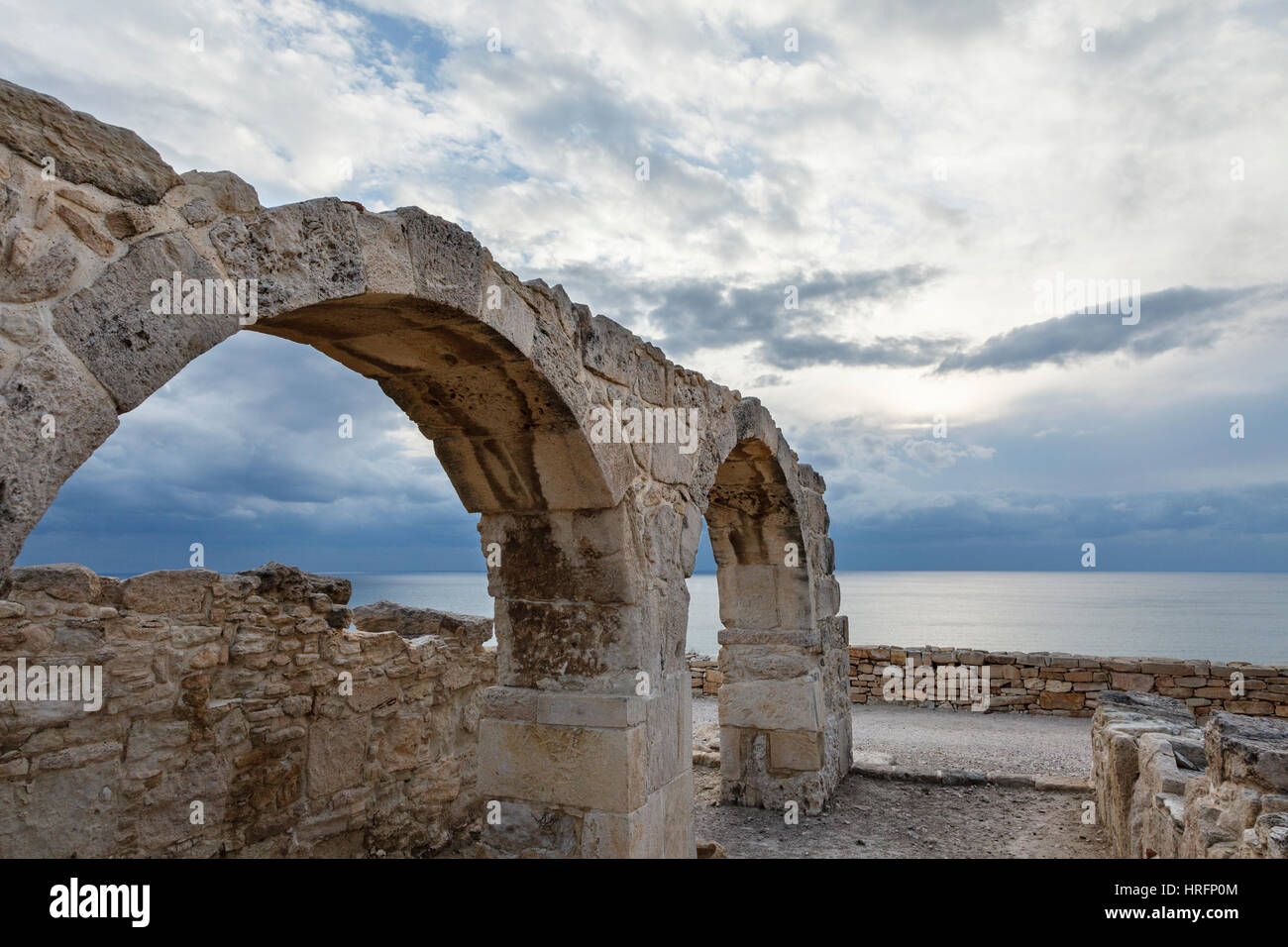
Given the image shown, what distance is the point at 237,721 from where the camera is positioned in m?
4.59

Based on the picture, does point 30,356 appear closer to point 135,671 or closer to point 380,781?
point 135,671

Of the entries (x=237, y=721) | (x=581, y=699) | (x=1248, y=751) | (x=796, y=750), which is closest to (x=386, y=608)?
(x=237, y=721)

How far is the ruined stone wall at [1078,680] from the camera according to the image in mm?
9641

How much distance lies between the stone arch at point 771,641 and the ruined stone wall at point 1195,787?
2.00m

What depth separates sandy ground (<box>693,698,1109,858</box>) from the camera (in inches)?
211

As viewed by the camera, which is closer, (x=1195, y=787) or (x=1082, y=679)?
(x=1195, y=787)

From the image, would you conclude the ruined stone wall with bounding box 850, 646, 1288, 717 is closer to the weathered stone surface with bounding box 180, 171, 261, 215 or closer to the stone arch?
the stone arch

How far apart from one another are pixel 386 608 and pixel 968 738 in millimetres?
6799

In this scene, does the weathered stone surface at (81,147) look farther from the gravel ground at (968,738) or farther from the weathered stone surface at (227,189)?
the gravel ground at (968,738)

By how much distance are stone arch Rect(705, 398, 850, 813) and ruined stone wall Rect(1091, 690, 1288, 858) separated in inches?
78.7

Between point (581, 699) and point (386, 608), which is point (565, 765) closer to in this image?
point (581, 699)

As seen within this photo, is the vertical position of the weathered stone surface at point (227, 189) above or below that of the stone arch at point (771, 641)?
above

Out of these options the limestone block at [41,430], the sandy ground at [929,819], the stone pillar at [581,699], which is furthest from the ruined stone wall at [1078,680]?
the limestone block at [41,430]
